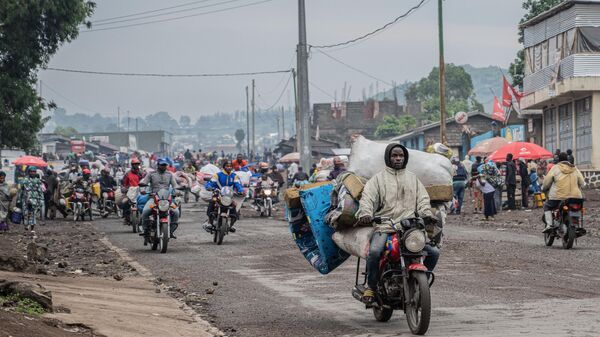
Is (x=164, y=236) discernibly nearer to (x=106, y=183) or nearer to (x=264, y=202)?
(x=264, y=202)

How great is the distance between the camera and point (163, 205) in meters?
20.7

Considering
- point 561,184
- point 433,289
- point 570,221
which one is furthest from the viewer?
point 561,184

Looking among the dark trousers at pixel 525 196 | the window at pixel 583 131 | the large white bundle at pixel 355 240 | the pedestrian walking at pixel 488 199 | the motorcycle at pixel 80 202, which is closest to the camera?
the large white bundle at pixel 355 240

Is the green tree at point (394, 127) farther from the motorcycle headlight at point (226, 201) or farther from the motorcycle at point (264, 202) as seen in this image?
the motorcycle headlight at point (226, 201)

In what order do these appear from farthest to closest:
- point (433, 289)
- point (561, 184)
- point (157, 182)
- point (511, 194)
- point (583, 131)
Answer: point (583, 131) → point (511, 194) → point (157, 182) → point (561, 184) → point (433, 289)

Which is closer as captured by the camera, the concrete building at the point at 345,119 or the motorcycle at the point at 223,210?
the motorcycle at the point at 223,210

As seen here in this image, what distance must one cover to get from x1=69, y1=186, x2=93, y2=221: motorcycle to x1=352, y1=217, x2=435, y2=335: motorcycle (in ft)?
85.2

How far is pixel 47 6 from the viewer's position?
3709cm

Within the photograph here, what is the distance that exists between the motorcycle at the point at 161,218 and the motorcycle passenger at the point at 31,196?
9389 mm

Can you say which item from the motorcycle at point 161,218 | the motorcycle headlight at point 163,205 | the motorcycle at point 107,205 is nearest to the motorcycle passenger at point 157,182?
the motorcycle at point 161,218

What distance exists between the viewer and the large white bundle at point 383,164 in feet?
36.3

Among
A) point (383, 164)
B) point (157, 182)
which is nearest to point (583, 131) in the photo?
point (157, 182)

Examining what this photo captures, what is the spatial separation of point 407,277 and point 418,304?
320 millimetres

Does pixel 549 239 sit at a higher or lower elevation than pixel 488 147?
lower
